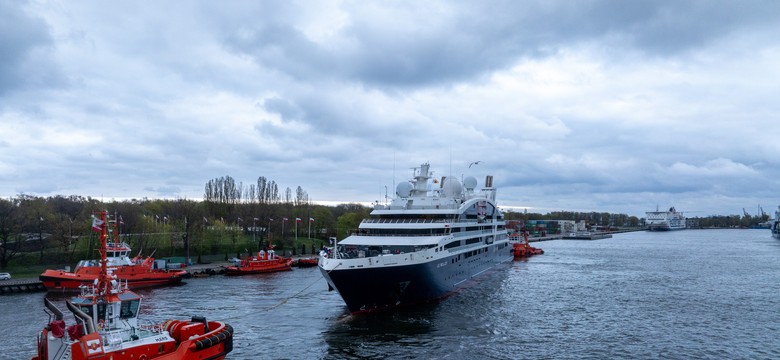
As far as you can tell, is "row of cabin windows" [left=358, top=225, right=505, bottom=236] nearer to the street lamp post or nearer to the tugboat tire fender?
the tugboat tire fender

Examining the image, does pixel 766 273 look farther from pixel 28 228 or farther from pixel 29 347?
pixel 28 228

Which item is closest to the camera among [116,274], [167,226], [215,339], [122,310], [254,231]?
[122,310]

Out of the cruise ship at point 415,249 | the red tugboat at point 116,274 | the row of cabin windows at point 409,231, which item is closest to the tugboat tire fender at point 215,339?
the cruise ship at point 415,249

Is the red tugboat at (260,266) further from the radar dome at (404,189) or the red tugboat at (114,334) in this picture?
the red tugboat at (114,334)

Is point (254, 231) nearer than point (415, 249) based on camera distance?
No

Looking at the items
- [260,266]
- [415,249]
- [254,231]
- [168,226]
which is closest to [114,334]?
[415,249]

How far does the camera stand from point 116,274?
200 ft

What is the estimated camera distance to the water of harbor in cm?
3516

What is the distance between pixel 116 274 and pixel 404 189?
36840mm

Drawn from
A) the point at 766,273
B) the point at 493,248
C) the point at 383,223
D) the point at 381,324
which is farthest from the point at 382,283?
the point at 766,273

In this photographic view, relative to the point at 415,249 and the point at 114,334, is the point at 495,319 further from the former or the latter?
the point at 114,334

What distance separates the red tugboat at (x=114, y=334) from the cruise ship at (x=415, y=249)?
15410mm

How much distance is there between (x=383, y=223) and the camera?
5709 centimetres

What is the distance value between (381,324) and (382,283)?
4041 millimetres
